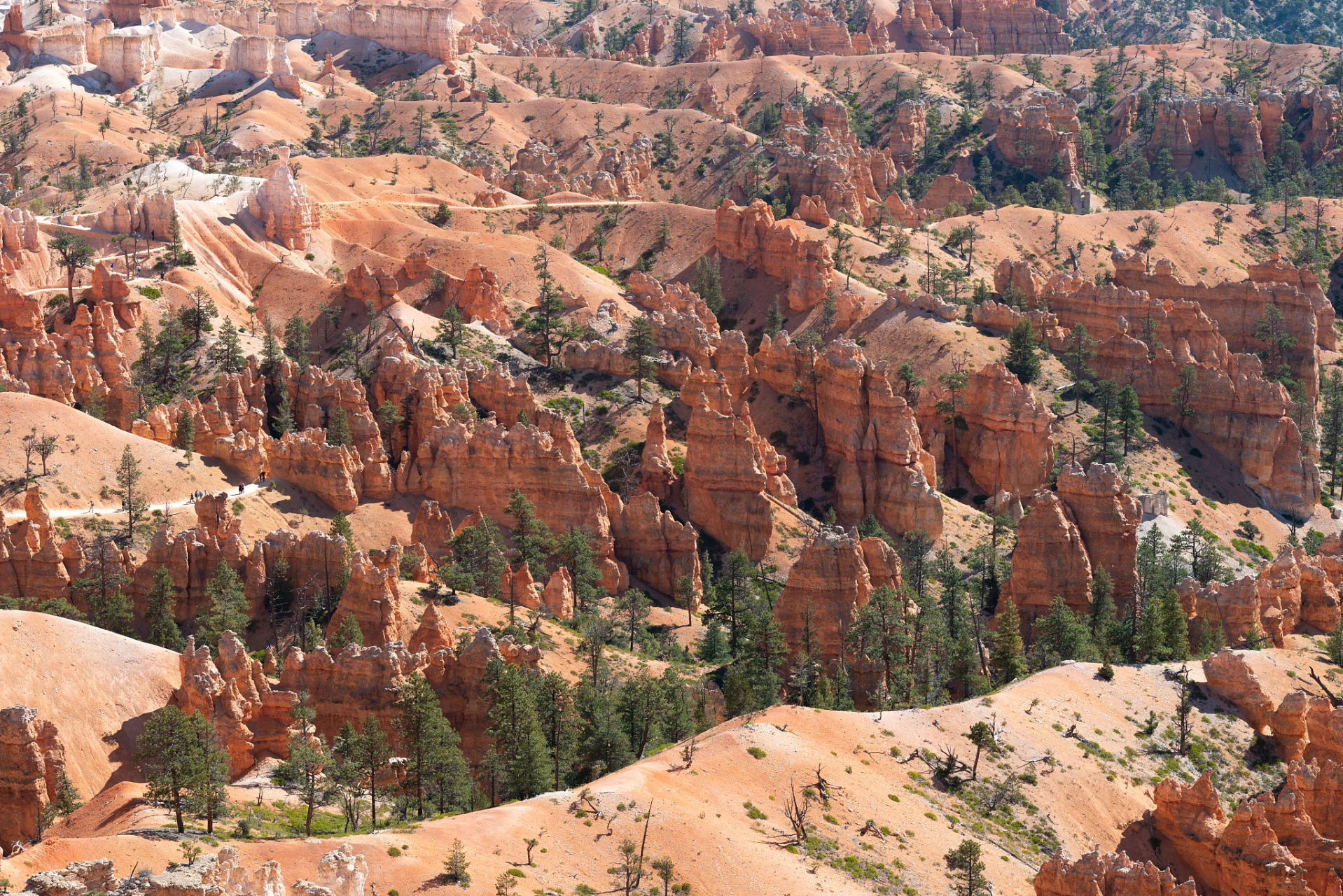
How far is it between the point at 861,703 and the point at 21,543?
151 feet

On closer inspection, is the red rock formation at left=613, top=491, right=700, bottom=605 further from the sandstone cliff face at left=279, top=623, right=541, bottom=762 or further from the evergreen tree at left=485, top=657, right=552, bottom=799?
the evergreen tree at left=485, top=657, right=552, bottom=799

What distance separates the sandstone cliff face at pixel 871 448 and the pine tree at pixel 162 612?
56263 millimetres

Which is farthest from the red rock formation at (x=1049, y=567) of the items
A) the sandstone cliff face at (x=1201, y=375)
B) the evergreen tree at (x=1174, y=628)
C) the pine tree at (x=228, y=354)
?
the pine tree at (x=228, y=354)

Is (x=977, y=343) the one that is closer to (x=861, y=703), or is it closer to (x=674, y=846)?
(x=861, y=703)

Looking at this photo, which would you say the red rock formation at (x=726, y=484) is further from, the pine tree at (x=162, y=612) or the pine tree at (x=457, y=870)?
the pine tree at (x=457, y=870)

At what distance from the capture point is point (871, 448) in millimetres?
138250

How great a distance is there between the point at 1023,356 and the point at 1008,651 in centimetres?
5863

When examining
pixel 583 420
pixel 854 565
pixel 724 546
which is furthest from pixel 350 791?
pixel 583 420

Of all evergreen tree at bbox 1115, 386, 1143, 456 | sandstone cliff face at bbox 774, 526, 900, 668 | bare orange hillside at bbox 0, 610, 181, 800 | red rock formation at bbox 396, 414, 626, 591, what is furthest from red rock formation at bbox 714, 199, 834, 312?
bare orange hillside at bbox 0, 610, 181, 800

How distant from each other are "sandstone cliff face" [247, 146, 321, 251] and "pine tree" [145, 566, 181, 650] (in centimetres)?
7723

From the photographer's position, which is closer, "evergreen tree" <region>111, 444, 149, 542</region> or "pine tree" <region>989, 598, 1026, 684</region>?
"pine tree" <region>989, 598, 1026, 684</region>

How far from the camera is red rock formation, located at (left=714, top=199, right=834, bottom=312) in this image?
548 feet

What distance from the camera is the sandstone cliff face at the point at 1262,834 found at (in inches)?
3039

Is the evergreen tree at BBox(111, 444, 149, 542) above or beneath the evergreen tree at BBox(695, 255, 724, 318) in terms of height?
above
